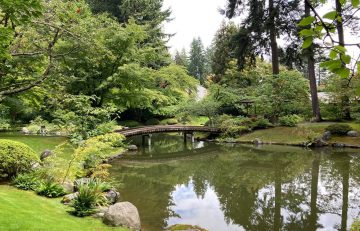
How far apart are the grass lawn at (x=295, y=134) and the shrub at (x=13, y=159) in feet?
54.6

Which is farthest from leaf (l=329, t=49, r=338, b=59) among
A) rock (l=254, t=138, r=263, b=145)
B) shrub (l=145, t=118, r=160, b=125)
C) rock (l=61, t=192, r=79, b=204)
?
shrub (l=145, t=118, r=160, b=125)

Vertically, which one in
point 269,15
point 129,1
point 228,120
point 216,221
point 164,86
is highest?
point 129,1

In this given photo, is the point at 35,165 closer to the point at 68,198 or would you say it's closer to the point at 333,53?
the point at 68,198

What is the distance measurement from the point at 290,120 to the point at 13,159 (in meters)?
19.3

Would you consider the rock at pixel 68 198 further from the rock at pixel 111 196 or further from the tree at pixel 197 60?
the tree at pixel 197 60

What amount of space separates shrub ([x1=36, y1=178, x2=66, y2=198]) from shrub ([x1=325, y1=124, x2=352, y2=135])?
18296 millimetres

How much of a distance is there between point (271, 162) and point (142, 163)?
6.48 m

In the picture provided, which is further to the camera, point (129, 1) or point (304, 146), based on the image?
point (129, 1)

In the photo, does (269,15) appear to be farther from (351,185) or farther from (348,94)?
(351,185)

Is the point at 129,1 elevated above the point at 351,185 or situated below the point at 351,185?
above

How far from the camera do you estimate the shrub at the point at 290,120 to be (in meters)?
23.6

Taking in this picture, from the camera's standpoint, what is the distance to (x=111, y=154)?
55.5ft

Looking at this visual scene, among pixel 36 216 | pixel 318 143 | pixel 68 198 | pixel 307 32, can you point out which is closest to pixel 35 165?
pixel 68 198

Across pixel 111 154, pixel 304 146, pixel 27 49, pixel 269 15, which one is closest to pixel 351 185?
pixel 304 146
